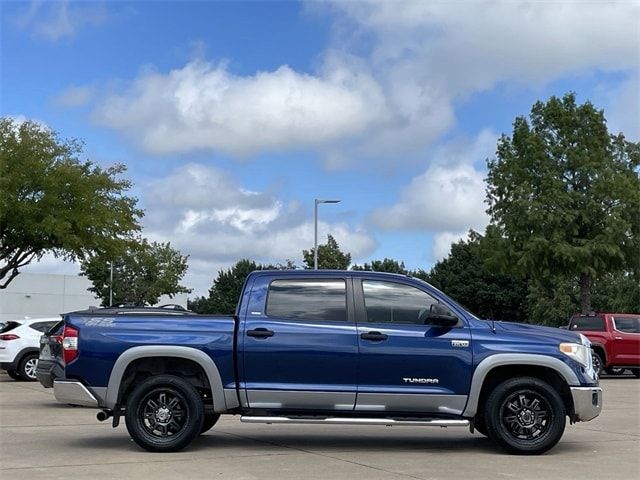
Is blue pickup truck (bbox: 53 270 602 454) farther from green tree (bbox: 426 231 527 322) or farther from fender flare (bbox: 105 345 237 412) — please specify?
green tree (bbox: 426 231 527 322)

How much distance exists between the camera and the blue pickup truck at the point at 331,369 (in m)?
9.80

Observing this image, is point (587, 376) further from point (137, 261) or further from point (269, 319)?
point (137, 261)

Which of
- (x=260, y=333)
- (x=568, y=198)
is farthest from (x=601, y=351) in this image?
(x=260, y=333)

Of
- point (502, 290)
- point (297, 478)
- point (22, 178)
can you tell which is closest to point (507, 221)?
point (22, 178)

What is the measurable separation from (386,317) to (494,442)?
70.5 inches

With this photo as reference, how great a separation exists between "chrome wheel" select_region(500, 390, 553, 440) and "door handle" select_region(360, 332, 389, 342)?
5.13 ft

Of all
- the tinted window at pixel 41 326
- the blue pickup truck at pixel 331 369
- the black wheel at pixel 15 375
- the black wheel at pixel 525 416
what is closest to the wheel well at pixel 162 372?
the blue pickup truck at pixel 331 369

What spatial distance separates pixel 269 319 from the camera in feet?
32.9

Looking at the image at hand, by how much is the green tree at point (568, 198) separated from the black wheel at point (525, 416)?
23403 millimetres

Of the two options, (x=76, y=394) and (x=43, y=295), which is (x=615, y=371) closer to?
(x=76, y=394)

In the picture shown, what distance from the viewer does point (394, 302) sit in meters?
10.2

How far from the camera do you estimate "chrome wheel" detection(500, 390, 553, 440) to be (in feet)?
32.8

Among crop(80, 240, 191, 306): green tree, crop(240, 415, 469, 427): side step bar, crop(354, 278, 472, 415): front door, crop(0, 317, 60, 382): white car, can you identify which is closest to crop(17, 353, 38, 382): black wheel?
crop(0, 317, 60, 382): white car

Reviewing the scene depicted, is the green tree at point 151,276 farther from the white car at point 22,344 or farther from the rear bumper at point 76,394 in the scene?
the rear bumper at point 76,394
